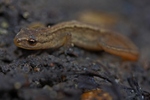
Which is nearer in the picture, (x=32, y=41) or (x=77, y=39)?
(x=32, y=41)

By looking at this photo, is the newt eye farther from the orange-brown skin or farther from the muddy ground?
the muddy ground

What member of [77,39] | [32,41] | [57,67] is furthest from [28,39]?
[77,39]

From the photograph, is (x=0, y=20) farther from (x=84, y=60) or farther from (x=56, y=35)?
(x=84, y=60)

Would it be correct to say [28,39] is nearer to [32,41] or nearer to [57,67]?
[32,41]

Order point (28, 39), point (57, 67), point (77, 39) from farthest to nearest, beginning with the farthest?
point (77, 39) → point (28, 39) → point (57, 67)

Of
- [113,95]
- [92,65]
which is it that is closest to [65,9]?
[92,65]

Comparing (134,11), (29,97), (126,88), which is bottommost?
(126,88)
